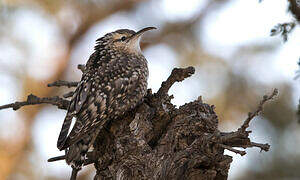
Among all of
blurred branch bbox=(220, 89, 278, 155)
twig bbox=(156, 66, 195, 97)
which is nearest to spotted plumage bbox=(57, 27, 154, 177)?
twig bbox=(156, 66, 195, 97)

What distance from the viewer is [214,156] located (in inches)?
161

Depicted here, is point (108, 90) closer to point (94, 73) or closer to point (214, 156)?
point (94, 73)

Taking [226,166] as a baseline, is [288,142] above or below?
above

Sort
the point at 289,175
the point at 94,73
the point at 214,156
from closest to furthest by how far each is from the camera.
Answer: the point at 214,156 < the point at 94,73 < the point at 289,175

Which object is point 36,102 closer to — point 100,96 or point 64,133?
point 64,133

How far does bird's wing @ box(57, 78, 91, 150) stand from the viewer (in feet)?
14.6

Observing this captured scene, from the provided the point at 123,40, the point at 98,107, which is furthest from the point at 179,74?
the point at 123,40

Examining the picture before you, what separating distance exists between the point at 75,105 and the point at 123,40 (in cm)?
148

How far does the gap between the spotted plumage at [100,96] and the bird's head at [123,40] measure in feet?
0.40

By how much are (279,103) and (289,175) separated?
1185mm

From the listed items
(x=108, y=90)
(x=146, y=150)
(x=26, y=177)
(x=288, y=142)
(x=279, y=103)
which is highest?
(x=279, y=103)

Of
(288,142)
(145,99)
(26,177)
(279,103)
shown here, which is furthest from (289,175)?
(26,177)

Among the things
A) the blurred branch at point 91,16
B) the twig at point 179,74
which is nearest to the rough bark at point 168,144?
the twig at point 179,74

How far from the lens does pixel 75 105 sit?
4.86m
